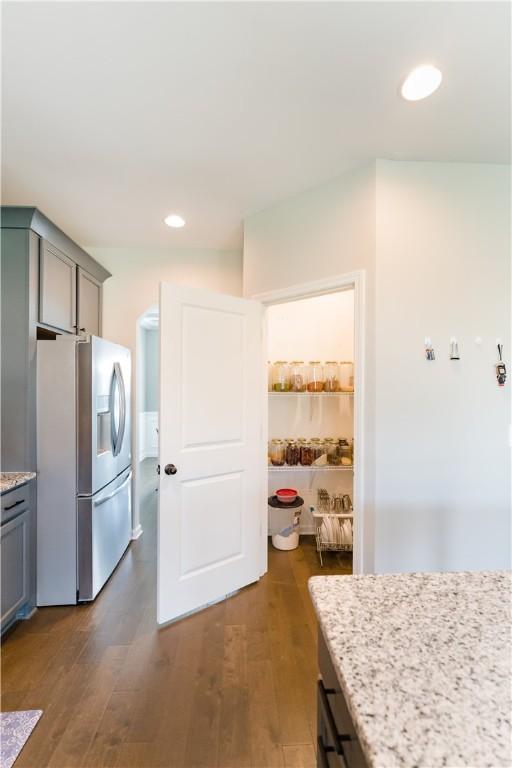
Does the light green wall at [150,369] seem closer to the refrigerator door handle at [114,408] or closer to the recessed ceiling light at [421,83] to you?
the refrigerator door handle at [114,408]

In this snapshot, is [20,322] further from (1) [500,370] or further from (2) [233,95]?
(1) [500,370]

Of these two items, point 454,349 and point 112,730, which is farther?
point 454,349

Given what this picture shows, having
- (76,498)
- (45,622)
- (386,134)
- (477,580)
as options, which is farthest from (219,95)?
(45,622)

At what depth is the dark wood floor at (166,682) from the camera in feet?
4.44

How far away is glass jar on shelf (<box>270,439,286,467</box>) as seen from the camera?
10.2ft

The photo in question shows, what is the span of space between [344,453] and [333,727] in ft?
8.09

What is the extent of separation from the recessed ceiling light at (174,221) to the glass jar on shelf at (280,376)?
1.43 m

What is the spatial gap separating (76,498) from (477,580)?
2227mm

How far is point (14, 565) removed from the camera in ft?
6.55

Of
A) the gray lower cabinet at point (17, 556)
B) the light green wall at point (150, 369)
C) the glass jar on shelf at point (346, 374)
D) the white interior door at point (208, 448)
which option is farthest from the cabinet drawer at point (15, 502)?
the light green wall at point (150, 369)

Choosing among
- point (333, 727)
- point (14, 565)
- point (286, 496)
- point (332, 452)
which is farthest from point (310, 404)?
point (333, 727)

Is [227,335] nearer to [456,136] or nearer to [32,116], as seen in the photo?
[32,116]

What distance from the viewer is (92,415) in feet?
7.47

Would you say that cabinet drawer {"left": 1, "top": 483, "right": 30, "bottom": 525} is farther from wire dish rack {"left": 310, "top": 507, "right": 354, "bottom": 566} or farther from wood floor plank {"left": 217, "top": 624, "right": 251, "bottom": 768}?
wire dish rack {"left": 310, "top": 507, "right": 354, "bottom": 566}
